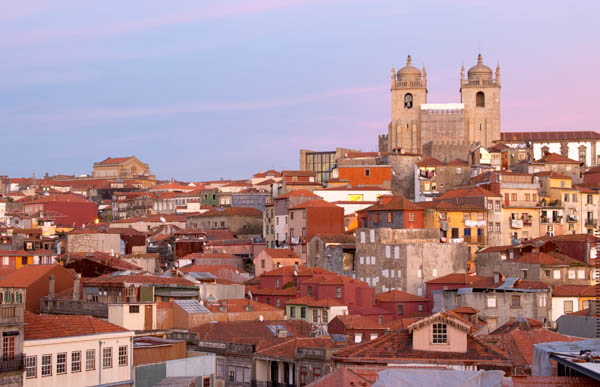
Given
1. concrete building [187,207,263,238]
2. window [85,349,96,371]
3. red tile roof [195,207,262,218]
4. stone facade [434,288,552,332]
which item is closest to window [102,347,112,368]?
window [85,349,96,371]

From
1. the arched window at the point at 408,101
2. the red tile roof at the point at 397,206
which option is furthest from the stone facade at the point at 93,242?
the arched window at the point at 408,101

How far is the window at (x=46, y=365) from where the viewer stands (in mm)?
36875

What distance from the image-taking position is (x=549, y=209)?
87375mm

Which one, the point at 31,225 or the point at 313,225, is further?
the point at 31,225

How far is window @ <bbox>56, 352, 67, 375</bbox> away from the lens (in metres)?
37.4

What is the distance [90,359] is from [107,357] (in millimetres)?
764

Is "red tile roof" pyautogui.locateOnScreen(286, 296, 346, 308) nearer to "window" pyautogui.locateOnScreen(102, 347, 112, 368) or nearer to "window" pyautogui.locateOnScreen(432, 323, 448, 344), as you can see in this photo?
"window" pyautogui.locateOnScreen(102, 347, 112, 368)

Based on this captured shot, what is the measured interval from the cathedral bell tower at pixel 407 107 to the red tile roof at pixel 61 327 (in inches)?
3679

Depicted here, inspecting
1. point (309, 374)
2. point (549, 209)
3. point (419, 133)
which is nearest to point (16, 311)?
→ point (309, 374)

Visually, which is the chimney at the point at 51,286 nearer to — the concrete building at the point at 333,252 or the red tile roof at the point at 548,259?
the concrete building at the point at 333,252

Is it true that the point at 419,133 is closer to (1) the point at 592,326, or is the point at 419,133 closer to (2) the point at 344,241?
(2) the point at 344,241

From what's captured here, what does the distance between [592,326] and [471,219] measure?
2685 cm

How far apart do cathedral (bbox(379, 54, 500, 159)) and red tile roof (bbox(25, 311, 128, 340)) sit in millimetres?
90254

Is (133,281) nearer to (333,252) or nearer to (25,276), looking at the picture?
(25,276)
